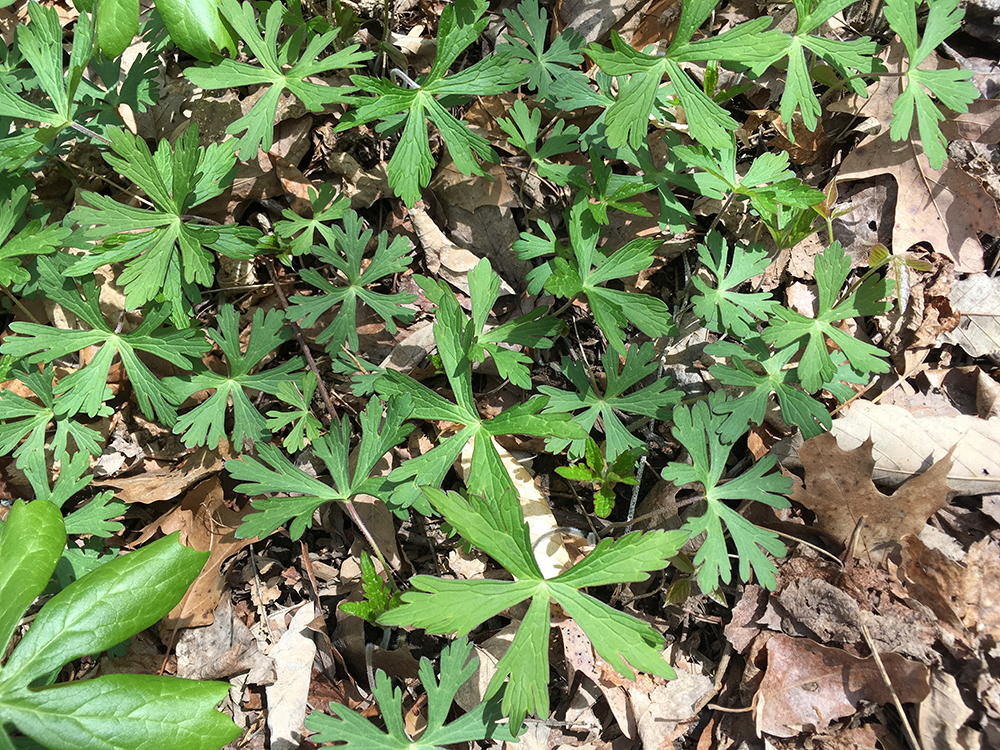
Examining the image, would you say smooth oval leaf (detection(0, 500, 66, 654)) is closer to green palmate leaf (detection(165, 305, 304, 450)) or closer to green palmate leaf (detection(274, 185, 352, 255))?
green palmate leaf (detection(165, 305, 304, 450))

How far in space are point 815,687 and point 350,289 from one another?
2.36 m

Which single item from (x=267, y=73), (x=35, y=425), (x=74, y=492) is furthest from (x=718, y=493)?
(x=35, y=425)

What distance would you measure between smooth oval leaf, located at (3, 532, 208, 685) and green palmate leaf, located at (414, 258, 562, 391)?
114cm

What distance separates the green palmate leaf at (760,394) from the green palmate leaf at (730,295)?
97mm

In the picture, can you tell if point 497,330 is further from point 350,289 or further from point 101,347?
point 101,347

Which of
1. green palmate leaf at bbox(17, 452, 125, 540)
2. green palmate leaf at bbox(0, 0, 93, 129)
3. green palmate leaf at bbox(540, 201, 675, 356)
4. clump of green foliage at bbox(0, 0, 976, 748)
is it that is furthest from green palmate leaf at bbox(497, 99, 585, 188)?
green palmate leaf at bbox(17, 452, 125, 540)

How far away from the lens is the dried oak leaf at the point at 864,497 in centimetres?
238

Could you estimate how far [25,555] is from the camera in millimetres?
1697

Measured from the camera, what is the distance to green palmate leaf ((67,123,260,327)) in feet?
7.21

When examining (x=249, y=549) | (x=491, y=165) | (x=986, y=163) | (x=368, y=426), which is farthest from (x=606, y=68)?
(x=249, y=549)

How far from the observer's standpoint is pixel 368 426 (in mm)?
2318

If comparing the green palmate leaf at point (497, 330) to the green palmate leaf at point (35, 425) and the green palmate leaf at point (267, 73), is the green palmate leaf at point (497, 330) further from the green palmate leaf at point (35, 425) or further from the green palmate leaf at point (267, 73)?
the green palmate leaf at point (35, 425)

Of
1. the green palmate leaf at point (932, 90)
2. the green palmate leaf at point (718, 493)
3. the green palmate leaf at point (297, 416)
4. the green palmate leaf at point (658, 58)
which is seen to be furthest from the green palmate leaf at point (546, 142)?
the green palmate leaf at point (297, 416)

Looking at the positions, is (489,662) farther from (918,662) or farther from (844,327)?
(844,327)
